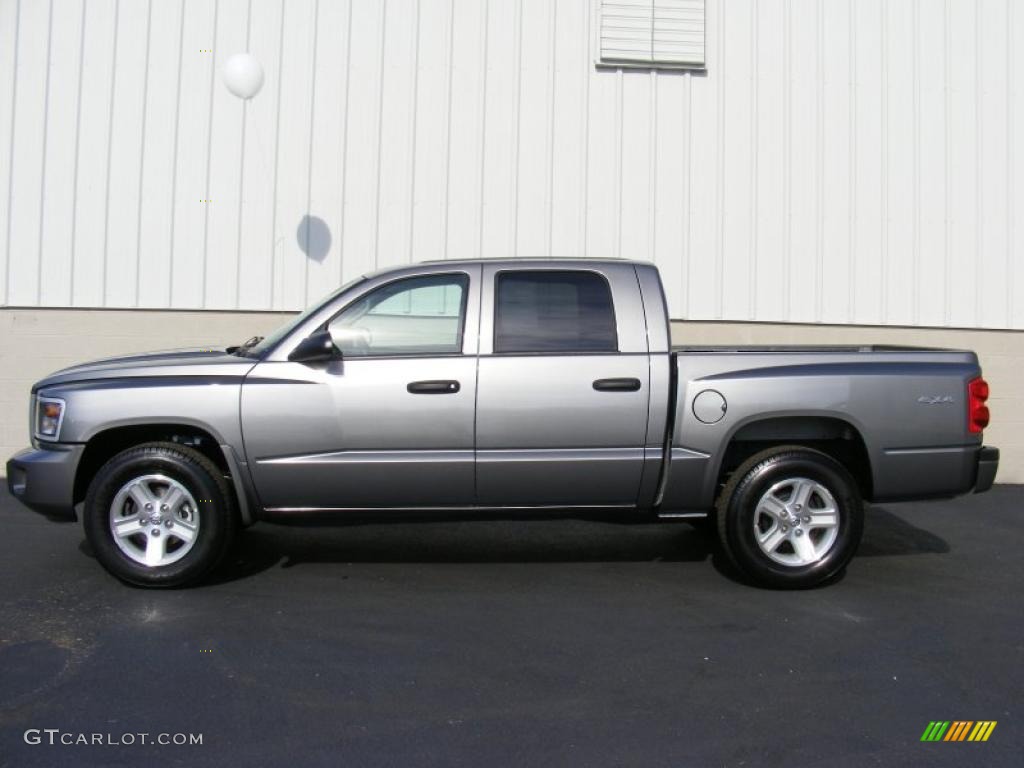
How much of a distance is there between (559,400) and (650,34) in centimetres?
536

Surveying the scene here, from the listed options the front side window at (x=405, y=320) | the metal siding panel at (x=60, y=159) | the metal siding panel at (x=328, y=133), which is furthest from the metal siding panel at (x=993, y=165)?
the metal siding panel at (x=60, y=159)

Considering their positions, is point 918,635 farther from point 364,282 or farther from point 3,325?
point 3,325

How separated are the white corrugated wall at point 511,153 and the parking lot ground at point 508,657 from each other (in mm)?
3428

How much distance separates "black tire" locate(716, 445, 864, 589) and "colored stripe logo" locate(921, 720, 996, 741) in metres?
1.63

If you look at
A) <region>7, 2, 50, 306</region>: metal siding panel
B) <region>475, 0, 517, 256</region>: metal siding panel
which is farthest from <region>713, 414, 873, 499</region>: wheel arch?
<region>7, 2, 50, 306</region>: metal siding panel

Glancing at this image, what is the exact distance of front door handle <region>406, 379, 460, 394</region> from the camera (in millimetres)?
5098

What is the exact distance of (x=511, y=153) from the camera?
29.9 feet

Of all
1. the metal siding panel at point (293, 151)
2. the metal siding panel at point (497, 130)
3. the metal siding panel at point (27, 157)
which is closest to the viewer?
the metal siding panel at point (27, 157)

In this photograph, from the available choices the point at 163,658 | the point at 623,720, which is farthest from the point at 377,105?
the point at 623,720

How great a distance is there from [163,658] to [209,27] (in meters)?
6.69

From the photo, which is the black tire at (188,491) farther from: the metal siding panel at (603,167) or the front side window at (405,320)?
the metal siding panel at (603,167)

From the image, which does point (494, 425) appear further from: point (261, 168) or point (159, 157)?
point (159, 157)

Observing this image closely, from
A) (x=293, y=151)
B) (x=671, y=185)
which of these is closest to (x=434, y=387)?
(x=293, y=151)

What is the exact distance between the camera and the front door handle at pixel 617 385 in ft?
16.9
